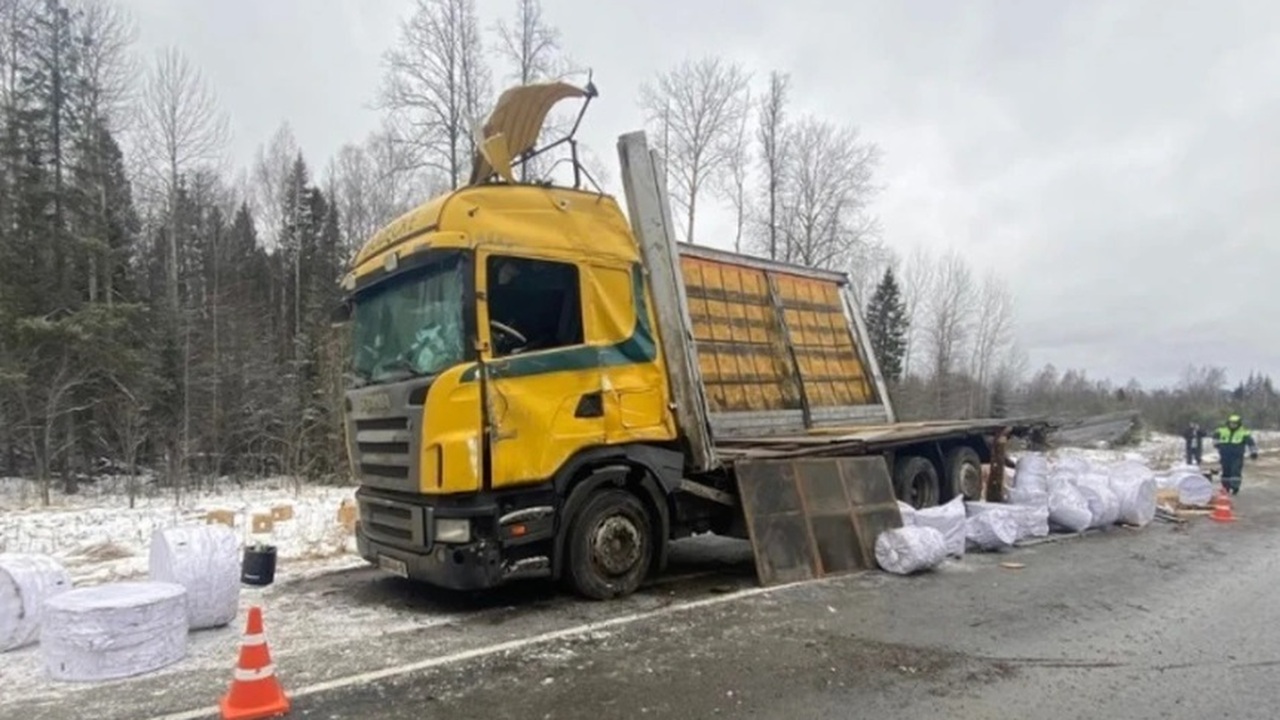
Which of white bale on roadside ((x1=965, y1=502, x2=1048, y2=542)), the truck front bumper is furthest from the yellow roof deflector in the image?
white bale on roadside ((x1=965, y1=502, x2=1048, y2=542))

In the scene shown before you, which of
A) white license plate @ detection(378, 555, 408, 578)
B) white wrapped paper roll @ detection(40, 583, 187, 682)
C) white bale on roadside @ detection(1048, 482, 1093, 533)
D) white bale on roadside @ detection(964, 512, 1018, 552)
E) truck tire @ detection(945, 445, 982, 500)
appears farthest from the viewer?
truck tire @ detection(945, 445, 982, 500)

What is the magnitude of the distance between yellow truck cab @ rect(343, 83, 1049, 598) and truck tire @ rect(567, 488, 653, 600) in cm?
1

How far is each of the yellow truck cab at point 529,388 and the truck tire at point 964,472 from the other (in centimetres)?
352

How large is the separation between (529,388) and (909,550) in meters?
4.09

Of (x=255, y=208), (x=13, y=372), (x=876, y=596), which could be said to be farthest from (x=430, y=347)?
(x=255, y=208)

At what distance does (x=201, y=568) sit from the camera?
18.7 ft

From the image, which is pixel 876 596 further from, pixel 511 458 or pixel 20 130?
pixel 20 130

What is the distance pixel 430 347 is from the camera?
606 cm

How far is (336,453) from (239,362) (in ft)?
34.5

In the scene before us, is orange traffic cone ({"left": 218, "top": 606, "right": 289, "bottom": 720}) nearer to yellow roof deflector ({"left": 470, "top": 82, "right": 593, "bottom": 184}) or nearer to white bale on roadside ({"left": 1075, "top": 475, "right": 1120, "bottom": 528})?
yellow roof deflector ({"left": 470, "top": 82, "right": 593, "bottom": 184})

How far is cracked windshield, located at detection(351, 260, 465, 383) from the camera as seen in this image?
19.4 feet

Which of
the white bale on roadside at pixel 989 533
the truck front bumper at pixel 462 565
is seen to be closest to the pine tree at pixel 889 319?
the white bale on roadside at pixel 989 533

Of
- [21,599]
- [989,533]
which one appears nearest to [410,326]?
[21,599]

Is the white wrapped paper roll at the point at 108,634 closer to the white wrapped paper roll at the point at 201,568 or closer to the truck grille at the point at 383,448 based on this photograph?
the white wrapped paper roll at the point at 201,568
